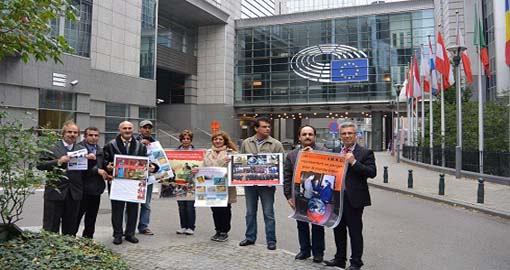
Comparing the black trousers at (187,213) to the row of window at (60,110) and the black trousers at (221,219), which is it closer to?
the black trousers at (221,219)

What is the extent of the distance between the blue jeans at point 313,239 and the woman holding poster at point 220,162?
1426mm

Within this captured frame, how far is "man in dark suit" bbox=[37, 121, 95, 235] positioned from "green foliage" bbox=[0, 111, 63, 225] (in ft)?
3.64

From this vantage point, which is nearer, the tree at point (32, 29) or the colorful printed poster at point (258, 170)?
the tree at point (32, 29)

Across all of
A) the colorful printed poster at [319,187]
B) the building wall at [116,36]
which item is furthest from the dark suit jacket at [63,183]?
the building wall at [116,36]

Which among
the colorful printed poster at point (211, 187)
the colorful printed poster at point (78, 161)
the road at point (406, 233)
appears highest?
the colorful printed poster at point (78, 161)

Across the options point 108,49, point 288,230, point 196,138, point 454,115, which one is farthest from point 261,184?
point 196,138

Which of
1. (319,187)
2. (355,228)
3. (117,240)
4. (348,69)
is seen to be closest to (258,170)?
(319,187)

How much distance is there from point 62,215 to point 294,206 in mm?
3467

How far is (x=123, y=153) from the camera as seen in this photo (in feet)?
21.9

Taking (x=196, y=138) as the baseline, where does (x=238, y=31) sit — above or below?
above

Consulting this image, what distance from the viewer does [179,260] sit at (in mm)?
5664

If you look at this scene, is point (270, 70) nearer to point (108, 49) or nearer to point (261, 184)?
point (108, 49)

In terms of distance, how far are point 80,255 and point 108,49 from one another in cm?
3238

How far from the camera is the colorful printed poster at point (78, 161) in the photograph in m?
5.90
